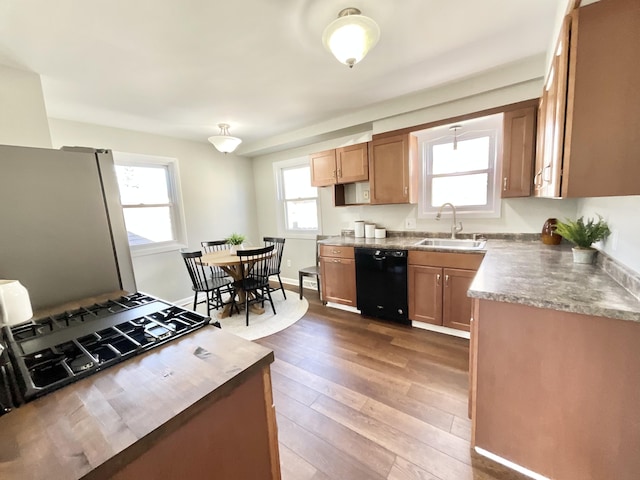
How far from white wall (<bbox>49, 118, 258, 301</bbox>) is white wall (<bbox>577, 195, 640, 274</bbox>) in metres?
4.40

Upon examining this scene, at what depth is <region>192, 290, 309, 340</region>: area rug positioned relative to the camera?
2.87 m

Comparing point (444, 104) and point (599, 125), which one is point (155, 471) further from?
point (444, 104)

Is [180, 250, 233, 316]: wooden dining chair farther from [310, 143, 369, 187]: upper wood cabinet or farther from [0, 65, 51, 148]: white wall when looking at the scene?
[310, 143, 369, 187]: upper wood cabinet

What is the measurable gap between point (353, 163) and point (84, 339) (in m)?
2.99

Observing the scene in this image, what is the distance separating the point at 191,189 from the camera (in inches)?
155

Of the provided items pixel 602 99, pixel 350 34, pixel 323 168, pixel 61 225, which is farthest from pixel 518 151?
pixel 61 225

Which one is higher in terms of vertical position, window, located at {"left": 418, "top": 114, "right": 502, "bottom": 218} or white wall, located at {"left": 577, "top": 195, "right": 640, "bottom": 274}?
window, located at {"left": 418, "top": 114, "right": 502, "bottom": 218}

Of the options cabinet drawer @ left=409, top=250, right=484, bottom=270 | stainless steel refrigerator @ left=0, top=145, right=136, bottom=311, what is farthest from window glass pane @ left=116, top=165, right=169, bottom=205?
cabinet drawer @ left=409, top=250, right=484, bottom=270

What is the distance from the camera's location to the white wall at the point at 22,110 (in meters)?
1.83

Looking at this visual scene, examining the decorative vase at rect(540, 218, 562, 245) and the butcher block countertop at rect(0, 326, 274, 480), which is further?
the decorative vase at rect(540, 218, 562, 245)

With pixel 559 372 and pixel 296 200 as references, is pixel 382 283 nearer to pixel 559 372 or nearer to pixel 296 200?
pixel 559 372

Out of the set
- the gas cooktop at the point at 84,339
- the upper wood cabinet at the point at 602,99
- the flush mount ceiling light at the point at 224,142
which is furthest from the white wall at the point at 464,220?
the gas cooktop at the point at 84,339

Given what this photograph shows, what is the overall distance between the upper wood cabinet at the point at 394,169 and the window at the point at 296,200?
1221 mm

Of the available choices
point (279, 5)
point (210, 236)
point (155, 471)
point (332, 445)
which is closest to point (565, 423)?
point (332, 445)
